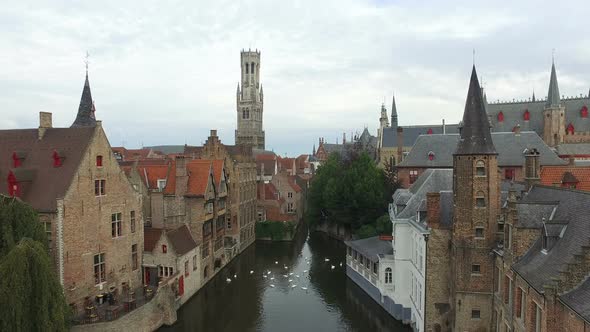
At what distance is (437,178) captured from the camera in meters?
32.6

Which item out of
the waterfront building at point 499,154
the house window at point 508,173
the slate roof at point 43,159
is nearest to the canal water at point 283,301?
the slate roof at point 43,159

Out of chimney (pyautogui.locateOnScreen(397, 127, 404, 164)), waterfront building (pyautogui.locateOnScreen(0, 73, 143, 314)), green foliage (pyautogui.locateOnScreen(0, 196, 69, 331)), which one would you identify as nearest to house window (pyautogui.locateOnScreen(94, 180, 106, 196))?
waterfront building (pyautogui.locateOnScreen(0, 73, 143, 314))

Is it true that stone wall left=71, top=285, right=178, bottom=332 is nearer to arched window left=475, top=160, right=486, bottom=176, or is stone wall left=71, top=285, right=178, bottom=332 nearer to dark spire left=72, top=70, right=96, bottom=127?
dark spire left=72, top=70, right=96, bottom=127

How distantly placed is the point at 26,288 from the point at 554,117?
216ft

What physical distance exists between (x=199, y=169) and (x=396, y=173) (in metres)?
30.5

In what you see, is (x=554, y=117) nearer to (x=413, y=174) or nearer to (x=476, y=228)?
(x=413, y=174)

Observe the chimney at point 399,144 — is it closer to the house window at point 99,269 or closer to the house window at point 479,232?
the house window at point 479,232

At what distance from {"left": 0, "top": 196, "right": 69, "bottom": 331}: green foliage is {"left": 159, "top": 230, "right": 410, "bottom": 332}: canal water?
10.3 meters

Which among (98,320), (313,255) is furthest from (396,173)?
(98,320)

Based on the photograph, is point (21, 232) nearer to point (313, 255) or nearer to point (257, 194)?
point (313, 255)

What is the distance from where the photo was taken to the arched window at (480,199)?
24109mm

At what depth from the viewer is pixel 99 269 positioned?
97.2 feet

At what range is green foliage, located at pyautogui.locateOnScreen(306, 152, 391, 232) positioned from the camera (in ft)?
174

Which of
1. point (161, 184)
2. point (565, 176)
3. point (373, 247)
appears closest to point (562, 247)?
point (565, 176)
